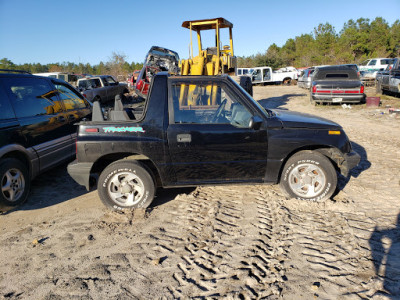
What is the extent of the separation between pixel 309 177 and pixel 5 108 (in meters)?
4.53

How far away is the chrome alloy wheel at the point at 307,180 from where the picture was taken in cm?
393

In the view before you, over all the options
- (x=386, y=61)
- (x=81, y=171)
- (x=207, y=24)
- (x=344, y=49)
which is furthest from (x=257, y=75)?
(x=81, y=171)

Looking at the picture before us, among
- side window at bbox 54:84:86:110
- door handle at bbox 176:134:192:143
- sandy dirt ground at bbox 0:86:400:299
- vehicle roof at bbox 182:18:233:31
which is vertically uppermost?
vehicle roof at bbox 182:18:233:31

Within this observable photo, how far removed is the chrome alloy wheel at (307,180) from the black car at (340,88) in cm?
965

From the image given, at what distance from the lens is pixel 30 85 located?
196 inches

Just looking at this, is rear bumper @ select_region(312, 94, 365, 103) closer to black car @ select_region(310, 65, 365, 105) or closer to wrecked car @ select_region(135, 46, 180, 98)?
black car @ select_region(310, 65, 365, 105)

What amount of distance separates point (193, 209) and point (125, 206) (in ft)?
3.11

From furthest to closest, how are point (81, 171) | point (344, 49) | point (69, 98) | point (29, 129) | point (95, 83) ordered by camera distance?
point (344, 49), point (95, 83), point (69, 98), point (29, 129), point (81, 171)

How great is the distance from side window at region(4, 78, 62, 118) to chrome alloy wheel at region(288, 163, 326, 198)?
167 inches

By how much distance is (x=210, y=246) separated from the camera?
3.11m

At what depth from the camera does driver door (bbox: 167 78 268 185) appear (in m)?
3.76

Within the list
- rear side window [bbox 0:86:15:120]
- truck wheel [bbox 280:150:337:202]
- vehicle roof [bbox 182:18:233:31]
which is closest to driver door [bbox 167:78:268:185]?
truck wheel [bbox 280:150:337:202]

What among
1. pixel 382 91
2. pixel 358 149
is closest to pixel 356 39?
pixel 382 91

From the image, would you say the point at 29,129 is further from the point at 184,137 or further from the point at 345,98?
the point at 345,98
